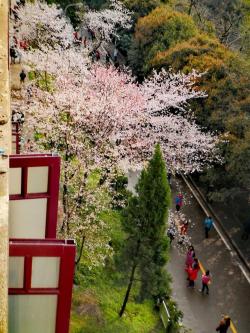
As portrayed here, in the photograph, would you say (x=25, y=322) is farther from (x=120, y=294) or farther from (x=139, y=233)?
(x=120, y=294)

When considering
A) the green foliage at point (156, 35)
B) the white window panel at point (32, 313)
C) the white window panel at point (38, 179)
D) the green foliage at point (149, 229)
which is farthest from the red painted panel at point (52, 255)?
the green foliage at point (156, 35)

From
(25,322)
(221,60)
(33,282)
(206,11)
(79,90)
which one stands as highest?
(206,11)

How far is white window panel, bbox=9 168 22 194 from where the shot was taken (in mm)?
9445

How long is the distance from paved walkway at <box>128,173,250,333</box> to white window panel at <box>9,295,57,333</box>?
13.1 m

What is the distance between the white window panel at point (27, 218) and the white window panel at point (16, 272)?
134cm

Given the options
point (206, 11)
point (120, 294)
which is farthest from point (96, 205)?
point (206, 11)

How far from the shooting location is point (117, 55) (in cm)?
A: 4691

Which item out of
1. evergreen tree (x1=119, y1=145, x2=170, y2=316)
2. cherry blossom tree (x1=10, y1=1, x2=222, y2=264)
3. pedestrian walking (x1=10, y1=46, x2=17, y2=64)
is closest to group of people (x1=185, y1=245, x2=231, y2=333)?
cherry blossom tree (x1=10, y1=1, x2=222, y2=264)

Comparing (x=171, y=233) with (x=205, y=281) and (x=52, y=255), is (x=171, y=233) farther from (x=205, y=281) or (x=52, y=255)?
(x=52, y=255)

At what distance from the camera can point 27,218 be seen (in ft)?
32.3

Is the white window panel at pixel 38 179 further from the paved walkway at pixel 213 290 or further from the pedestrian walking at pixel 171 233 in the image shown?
the pedestrian walking at pixel 171 233

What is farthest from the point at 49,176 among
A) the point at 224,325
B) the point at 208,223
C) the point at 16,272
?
the point at 208,223

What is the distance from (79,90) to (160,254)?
809 centimetres

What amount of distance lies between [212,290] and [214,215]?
6.23 meters
